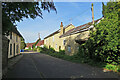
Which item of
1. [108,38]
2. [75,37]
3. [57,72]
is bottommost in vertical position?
[57,72]

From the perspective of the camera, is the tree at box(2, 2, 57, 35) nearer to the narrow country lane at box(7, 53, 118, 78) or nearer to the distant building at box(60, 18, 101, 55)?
the narrow country lane at box(7, 53, 118, 78)

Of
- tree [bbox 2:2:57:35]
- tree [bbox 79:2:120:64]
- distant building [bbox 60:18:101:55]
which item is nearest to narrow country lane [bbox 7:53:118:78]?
tree [bbox 79:2:120:64]

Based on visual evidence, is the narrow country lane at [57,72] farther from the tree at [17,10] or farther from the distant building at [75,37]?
the distant building at [75,37]

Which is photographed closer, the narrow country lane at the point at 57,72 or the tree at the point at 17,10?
the tree at the point at 17,10

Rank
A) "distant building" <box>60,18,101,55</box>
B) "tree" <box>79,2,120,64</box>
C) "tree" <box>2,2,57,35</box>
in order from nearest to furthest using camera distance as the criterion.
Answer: "tree" <box>2,2,57,35</box> < "tree" <box>79,2,120,64</box> < "distant building" <box>60,18,101,55</box>

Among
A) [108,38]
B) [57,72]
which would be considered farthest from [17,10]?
[108,38]

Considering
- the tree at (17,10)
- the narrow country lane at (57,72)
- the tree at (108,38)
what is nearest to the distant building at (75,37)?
the tree at (108,38)

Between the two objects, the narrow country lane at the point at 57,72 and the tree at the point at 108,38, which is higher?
the tree at the point at 108,38

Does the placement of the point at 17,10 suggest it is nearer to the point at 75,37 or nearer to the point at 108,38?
the point at 108,38

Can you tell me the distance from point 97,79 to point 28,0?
570cm

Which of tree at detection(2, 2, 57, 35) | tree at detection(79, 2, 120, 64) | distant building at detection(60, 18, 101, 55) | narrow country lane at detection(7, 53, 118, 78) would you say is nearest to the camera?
tree at detection(2, 2, 57, 35)

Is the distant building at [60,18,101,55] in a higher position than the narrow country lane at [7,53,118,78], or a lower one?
higher

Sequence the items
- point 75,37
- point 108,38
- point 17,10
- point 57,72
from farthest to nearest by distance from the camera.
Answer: point 75,37 → point 108,38 → point 57,72 → point 17,10

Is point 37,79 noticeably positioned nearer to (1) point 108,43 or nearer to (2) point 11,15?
(2) point 11,15
